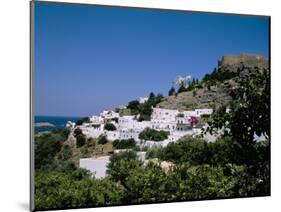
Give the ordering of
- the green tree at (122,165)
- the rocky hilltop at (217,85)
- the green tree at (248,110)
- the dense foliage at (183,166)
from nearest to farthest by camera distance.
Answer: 1. the dense foliage at (183,166)
2. the green tree at (122,165)
3. the rocky hilltop at (217,85)
4. the green tree at (248,110)

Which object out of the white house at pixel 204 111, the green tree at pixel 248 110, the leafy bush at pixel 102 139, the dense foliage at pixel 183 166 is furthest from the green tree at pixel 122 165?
the green tree at pixel 248 110

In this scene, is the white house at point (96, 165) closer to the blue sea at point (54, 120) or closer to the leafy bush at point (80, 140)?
the leafy bush at point (80, 140)

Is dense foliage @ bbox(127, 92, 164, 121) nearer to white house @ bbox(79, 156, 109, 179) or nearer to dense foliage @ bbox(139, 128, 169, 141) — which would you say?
dense foliage @ bbox(139, 128, 169, 141)

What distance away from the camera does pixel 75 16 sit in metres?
6.15

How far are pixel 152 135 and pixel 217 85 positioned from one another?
97 cm

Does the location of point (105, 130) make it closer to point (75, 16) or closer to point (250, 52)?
point (75, 16)

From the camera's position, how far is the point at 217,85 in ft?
22.1

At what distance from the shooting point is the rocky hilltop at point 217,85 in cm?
657

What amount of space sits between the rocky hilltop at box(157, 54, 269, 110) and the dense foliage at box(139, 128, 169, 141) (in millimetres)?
285

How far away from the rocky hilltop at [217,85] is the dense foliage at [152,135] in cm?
29

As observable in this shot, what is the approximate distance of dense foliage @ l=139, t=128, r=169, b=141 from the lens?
6.43m

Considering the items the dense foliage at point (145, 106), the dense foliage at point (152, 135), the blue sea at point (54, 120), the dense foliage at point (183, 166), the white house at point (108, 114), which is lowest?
the dense foliage at point (183, 166)

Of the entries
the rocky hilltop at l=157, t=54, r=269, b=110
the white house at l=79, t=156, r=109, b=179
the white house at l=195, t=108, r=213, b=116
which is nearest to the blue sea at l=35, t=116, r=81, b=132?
the white house at l=79, t=156, r=109, b=179
